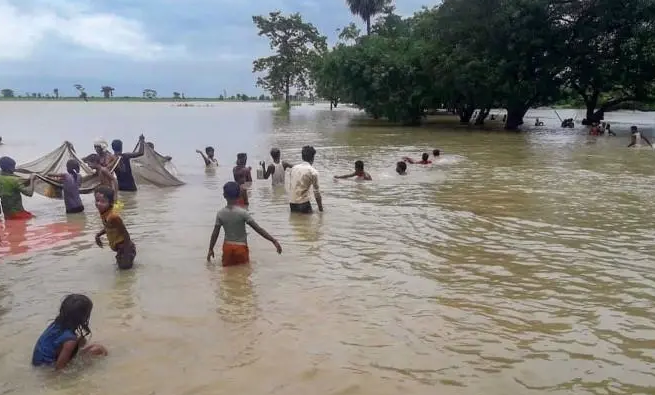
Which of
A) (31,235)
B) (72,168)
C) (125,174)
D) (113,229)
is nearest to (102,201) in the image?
(113,229)

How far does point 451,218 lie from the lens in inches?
386

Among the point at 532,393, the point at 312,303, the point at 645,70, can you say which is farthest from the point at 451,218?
the point at 645,70

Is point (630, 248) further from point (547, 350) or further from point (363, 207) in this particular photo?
point (363, 207)

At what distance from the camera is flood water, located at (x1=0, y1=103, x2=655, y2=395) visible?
14.5 ft

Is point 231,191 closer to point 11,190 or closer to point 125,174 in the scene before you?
point 11,190

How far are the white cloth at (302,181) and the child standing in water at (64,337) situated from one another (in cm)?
532

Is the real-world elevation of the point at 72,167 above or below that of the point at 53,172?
above

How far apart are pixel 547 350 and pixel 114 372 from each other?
11.2ft

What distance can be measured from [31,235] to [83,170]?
4.09 metres

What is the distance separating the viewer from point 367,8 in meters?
64.1

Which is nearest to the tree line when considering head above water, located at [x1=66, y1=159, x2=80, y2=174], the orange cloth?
head above water, located at [x1=66, y1=159, x2=80, y2=174]

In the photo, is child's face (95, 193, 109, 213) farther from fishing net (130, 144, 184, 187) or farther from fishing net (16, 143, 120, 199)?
fishing net (130, 144, 184, 187)

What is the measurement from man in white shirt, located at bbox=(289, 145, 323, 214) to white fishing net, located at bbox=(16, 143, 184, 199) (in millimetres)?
4137

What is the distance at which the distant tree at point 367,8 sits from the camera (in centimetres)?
6325
